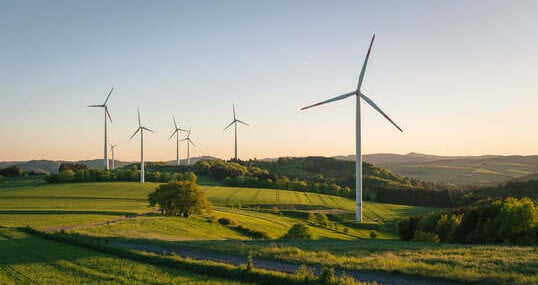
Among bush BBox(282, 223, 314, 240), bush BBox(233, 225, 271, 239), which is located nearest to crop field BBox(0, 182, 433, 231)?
bush BBox(233, 225, 271, 239)

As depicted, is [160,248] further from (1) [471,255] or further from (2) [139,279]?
(1) [471,255]

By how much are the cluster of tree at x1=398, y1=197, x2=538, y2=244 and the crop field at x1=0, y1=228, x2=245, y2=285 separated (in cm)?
4388

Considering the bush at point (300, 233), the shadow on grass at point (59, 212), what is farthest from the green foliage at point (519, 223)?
the shadow on grass at point (59, 212)

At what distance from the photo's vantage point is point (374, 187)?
18950 centimetres

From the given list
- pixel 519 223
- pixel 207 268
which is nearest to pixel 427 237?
pixel 519 223

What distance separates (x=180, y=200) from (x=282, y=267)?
5438 centimetres

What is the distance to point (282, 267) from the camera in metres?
30.0

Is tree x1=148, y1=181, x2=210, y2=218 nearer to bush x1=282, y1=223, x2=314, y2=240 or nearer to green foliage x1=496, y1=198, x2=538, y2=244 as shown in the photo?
bush x1=282, y1=223, x2=314, y2=240

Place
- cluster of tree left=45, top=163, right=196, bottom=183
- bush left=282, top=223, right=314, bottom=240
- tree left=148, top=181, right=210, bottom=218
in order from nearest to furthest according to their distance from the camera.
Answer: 1. bush left=282, top=223, right=314, bottom=240
2. tree left=148, top=181, right=210, bottom=218
3. cluster of tree left=45, top=163, right=196, bottom=183

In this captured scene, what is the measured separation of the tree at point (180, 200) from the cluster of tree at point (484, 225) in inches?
1420

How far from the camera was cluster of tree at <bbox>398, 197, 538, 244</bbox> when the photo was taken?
183 ft

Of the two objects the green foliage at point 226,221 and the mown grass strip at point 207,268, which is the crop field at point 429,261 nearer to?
the mown grass strip at point 207,268

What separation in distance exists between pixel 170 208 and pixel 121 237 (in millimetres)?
36325

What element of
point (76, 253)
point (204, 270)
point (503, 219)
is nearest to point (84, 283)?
point (204, 270)
